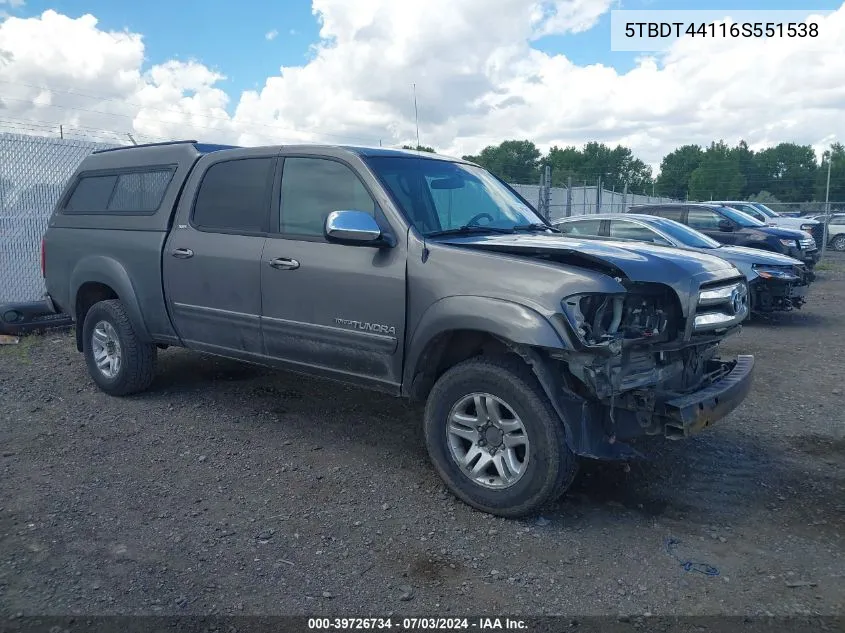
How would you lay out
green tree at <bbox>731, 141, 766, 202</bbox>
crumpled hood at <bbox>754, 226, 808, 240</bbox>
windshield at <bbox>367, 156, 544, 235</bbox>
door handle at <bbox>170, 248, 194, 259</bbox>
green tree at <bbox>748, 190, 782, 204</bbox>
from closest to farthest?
1. windshield at <bbox>367, 156, 544, 235</bbox>
2. door handle at <bbox>170, 248, 194, 259</bbox>
3. crumpled hood at <bbox>754, 226, 808, 240</bbox>
4. green tree at <bbox>748, 190, 782, 204</bbox>
5. green tree at <bbox>731, 141, 766, 202</bbox>

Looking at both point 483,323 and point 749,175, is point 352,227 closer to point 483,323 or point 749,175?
point 483,323

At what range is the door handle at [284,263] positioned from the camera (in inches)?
180

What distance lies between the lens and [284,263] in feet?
15.1

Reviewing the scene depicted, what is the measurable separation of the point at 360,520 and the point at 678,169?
3268 inches

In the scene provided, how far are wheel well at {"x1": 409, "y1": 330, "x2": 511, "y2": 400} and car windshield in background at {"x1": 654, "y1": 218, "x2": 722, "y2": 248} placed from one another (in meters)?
6.56

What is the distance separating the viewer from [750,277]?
9.44 meters

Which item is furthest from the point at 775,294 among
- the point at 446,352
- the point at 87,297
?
the point at 87,297

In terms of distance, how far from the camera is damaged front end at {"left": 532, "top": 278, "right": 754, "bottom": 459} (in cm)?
348

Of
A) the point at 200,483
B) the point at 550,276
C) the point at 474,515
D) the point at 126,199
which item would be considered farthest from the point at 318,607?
the point at 126,199

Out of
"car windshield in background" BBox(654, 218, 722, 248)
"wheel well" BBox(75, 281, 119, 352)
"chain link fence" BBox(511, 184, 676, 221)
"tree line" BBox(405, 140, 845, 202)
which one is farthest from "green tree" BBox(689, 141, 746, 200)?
"wheel well" BBox(75, 281, 119, 352)

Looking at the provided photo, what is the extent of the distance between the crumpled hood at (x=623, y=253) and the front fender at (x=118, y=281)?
2795 mm

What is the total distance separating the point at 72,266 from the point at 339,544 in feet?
13.0

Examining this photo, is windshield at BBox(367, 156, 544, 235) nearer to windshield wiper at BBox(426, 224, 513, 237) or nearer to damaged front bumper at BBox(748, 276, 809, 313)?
windshield wiper at BBox(426, 224, 513, 237)

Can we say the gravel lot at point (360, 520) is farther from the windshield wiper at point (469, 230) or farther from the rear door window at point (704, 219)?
the rear door window at point (704, 219)
